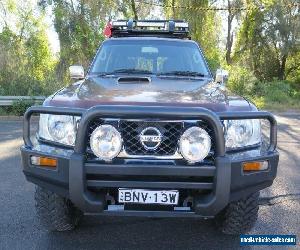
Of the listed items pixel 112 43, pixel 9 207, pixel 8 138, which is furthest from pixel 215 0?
pixel 9 207

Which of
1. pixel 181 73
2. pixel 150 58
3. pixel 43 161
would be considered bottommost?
pixel 43 161

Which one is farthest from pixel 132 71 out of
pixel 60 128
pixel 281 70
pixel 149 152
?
pixel 281 70

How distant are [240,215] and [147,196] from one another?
0.95 meters

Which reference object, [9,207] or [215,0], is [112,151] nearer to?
[9,207]

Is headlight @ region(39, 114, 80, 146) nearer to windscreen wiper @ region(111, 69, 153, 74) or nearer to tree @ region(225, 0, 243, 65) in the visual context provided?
windscreen wiper @ region(111, 69, 153, 74)

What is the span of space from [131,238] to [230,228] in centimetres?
83

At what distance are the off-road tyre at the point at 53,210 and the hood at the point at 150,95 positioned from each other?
0.77 metres

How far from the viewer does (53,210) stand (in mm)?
3400

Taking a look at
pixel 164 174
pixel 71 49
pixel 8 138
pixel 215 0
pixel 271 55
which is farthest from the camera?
pixel 271 55

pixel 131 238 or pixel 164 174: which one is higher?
pixel 164 174

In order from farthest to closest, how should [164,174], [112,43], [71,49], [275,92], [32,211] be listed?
1. [71,49]
2. [275,92]
3. [112,43]
4. [32,211]
5. [164,174]

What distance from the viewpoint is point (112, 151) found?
9.21ft

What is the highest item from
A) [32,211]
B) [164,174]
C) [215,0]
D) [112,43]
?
[215,0]

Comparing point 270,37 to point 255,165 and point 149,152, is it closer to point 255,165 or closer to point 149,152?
point 255,165
